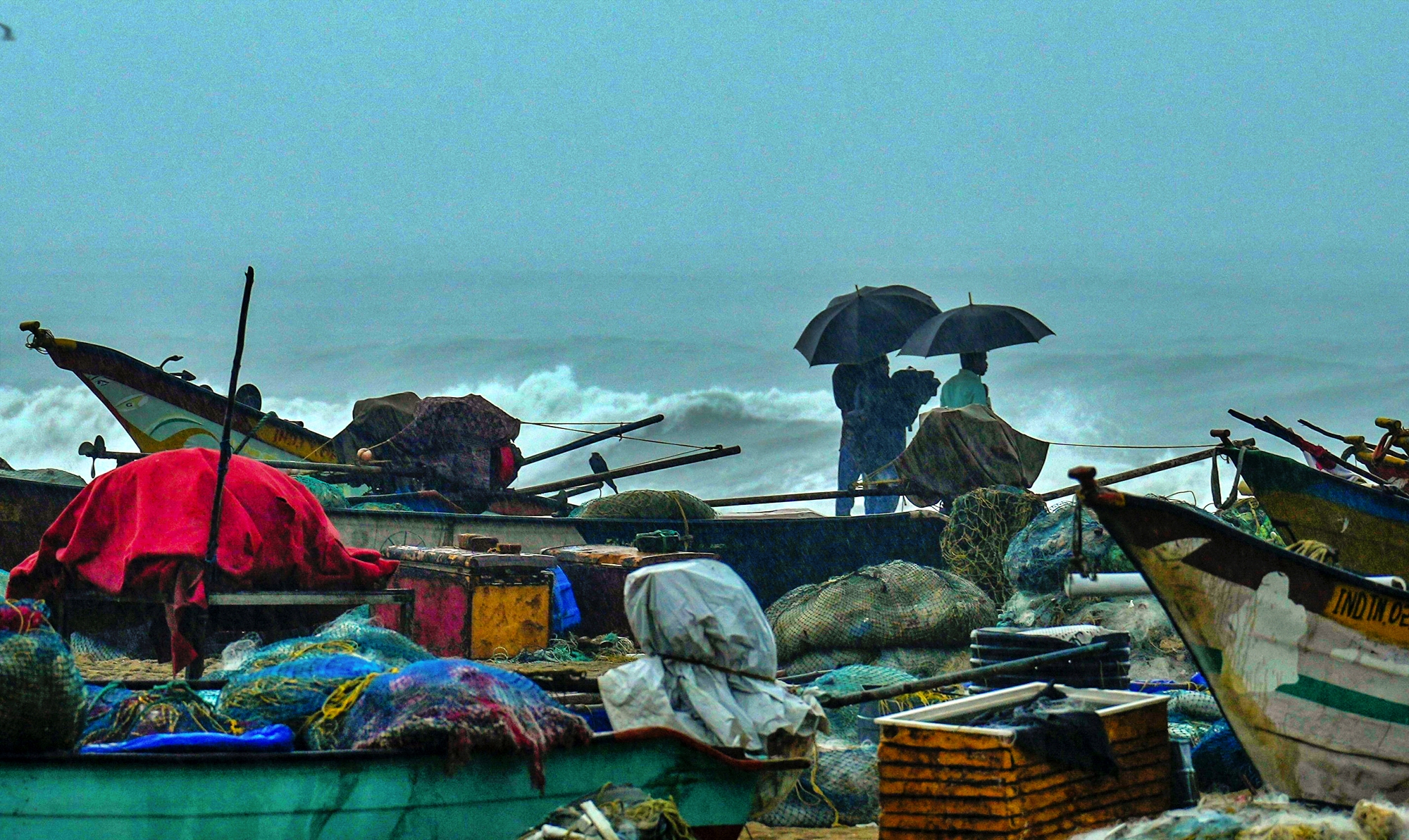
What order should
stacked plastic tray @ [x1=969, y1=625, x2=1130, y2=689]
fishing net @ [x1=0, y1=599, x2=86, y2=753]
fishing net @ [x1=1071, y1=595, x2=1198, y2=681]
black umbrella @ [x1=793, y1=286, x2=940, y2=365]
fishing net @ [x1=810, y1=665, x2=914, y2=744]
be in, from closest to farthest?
fishing net @ [x1=0, y1=599, x2=86, y2=753] < stacked plastic tray @ [x1=969, y1=625, x2=1130, y2=689] < fishing net @ [x1=810, y1=665, x2=914, y2=744] < fishing net @ [x1=1071, y1=595, x2=1198, y2=681] < black umbrella @ [x1=793, y1=286, x2=940, y2=365]

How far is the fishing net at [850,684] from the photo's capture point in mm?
7641

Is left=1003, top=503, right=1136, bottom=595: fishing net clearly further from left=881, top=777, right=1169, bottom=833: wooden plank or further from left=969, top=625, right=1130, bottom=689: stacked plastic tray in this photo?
left=881, top=777, right=1169, bottom=833: wooden plank

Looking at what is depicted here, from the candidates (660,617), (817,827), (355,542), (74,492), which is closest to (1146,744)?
(817,827)

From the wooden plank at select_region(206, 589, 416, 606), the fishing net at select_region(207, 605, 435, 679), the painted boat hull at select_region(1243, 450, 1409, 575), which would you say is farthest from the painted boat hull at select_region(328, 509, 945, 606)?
the painted boat hull at select_region(1243, 450, 1409, 575)

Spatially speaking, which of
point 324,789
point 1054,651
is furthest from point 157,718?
point 1054,651

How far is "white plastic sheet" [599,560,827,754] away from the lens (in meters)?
5.71

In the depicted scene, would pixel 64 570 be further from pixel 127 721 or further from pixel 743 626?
pixel 743 626

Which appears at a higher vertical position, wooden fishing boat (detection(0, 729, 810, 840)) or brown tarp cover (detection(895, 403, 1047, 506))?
brown tarp cover (detection(895, 403, 1047, 506))

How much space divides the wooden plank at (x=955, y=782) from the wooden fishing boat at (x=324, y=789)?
0.67 metres

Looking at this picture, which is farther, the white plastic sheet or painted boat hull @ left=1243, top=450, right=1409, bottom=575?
painted boat hull @ left=1243, top=450, right=1409, bottom=575

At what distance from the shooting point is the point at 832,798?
23.1 ft

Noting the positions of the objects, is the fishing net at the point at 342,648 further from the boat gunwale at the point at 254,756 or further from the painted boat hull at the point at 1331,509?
the painted boat hull at the point at 1331,509

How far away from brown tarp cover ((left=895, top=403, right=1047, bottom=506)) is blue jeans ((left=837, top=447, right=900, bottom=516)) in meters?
1.42

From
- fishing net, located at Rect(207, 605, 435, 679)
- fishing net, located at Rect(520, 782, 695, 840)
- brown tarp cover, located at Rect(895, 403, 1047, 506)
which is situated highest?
brown tarp cover, located at Rect(895, 403, 1047, 506)
